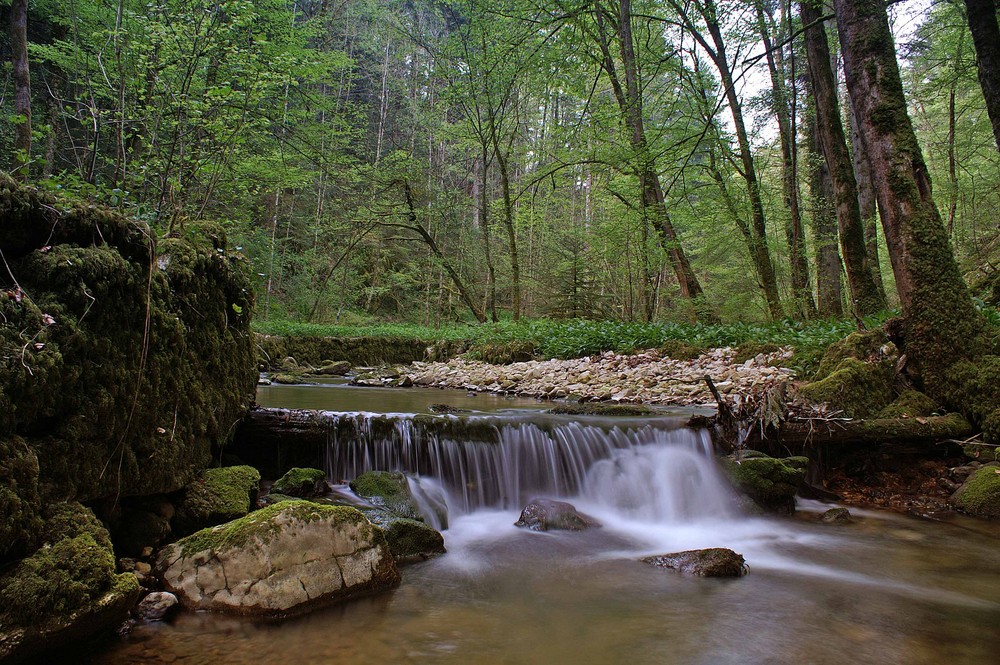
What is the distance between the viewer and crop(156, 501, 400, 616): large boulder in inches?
107

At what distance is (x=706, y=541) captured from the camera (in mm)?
4480

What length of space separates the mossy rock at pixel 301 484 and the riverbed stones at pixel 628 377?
16.8 feet

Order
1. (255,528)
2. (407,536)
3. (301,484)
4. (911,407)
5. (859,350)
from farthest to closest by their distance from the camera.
→ (859,350) < (911,407) < (301,484) < (407,536) < (255,528)

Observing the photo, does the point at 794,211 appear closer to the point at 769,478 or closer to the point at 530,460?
the point at 769,478

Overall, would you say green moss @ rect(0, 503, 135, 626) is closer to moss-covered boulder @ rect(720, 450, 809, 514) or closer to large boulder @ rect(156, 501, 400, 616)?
large boulder @ rect(156, 501, 400, 616)

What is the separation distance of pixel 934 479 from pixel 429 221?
16163 mm

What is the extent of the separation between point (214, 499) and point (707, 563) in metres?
3.42

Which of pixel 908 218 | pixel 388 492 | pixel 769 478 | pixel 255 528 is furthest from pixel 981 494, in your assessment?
pixel 255 528

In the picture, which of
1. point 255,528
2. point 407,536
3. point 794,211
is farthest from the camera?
point 794,211

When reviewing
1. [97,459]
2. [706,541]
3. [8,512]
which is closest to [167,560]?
[97,459]

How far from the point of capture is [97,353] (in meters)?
2.72

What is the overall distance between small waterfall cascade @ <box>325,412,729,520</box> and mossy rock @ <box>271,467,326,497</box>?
71 cm

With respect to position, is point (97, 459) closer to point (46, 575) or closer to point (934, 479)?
point (46, 575)

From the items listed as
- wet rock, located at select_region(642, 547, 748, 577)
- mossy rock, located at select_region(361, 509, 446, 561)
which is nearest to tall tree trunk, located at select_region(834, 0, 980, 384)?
wet rock, located at select_region(642, 547, 748, 577)
